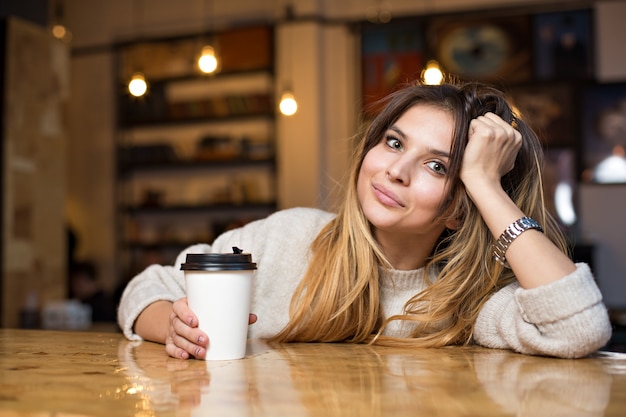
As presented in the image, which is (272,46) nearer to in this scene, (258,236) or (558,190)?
(558,190)

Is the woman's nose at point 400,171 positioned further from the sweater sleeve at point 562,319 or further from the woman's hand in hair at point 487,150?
the sweater sleeve at point 562,319

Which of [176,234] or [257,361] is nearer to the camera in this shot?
[257,361]

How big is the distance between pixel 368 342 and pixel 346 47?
20.0 ft

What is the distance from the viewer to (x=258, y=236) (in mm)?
2002

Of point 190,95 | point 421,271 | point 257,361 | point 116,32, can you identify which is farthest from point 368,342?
point 116,32

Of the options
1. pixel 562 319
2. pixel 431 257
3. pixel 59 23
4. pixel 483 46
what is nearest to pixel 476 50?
pixel 483 46

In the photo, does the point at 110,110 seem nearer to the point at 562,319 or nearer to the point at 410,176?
the point at 410,176

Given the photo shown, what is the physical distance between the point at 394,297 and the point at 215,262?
0.70 meters

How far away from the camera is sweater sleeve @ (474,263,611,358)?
4.55 ft

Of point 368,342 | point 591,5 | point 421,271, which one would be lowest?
point 368,342

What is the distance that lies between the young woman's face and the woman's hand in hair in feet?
0.16

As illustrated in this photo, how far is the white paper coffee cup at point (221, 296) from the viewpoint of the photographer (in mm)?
1265

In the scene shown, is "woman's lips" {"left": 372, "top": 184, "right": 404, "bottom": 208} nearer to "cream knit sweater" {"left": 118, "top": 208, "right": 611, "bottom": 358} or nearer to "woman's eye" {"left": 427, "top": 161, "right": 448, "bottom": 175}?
"woman's eye" {"left": 427, "top": 161, "right": 448, "bottom": 175}

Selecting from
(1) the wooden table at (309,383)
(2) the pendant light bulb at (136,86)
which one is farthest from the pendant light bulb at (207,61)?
Result: (1) the wooden table at (309,383)
